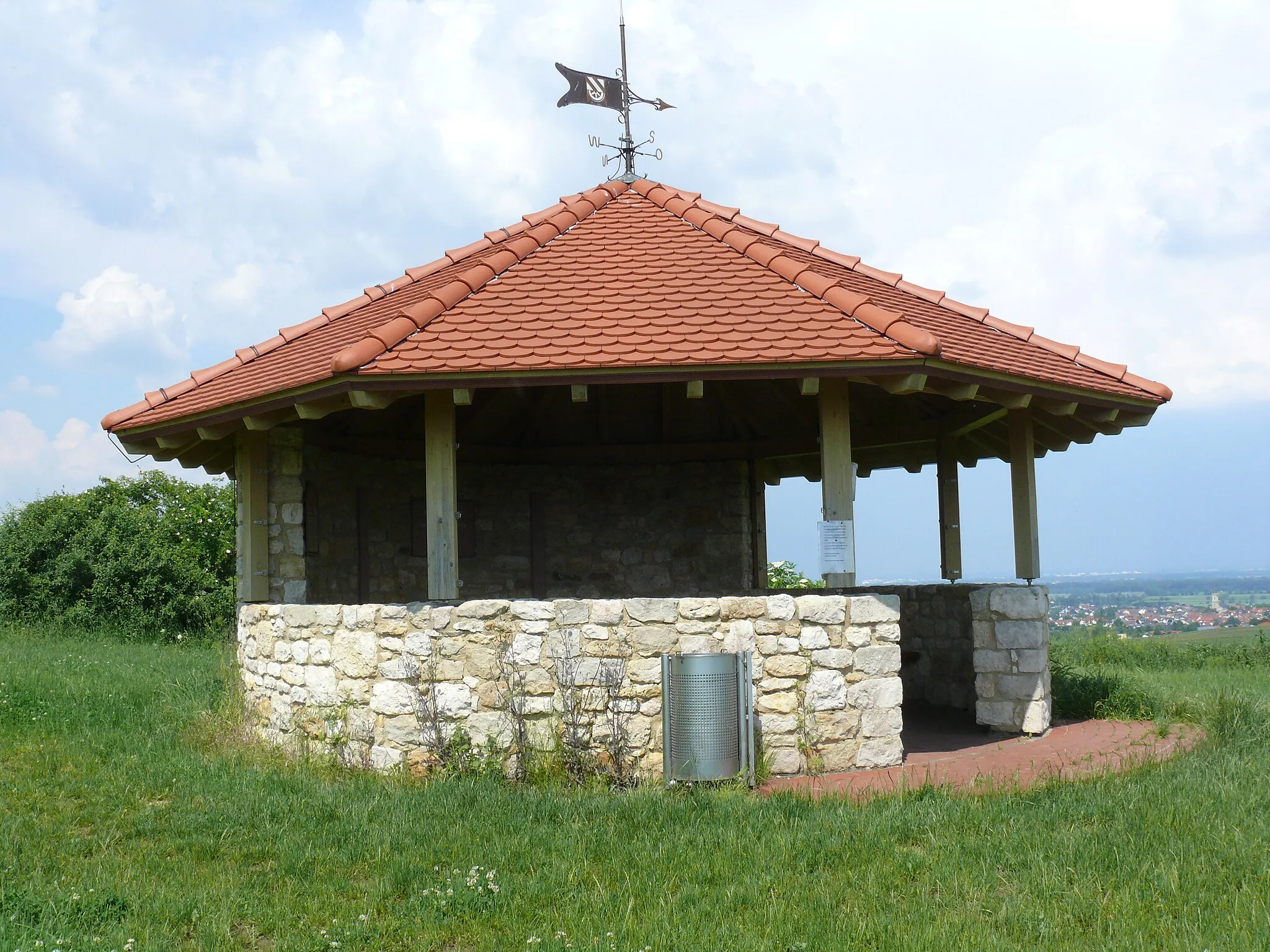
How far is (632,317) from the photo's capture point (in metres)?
8.12

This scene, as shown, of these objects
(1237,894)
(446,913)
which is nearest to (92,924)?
(446,913)

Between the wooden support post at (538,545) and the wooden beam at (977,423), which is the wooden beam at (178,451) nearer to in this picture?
the wooden support post at (538,545)

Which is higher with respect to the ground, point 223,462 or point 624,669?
point 223,462

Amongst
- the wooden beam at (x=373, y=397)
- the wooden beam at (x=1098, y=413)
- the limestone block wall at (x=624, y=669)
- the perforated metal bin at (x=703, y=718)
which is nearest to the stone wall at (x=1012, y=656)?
the limestone block wall at (x=624, y=669)

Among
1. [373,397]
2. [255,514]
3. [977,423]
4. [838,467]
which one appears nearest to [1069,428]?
[977,423]

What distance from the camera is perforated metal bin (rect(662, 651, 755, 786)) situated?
695cm

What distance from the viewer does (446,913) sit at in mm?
4898

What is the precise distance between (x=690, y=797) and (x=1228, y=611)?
1869 inches

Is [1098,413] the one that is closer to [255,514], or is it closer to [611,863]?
[611,863]

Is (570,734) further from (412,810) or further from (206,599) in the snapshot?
(206,599)

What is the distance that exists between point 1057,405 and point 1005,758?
2.89 m

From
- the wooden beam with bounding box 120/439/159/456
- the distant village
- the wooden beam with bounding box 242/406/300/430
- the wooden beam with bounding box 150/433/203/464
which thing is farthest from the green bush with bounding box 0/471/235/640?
the distant village

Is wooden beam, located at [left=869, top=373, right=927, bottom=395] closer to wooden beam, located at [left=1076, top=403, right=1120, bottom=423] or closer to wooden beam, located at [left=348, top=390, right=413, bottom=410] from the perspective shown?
wooden beam, located at [left=1076, top=403, right=1120, bottom=423]

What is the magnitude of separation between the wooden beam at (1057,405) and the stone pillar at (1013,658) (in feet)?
4.61
